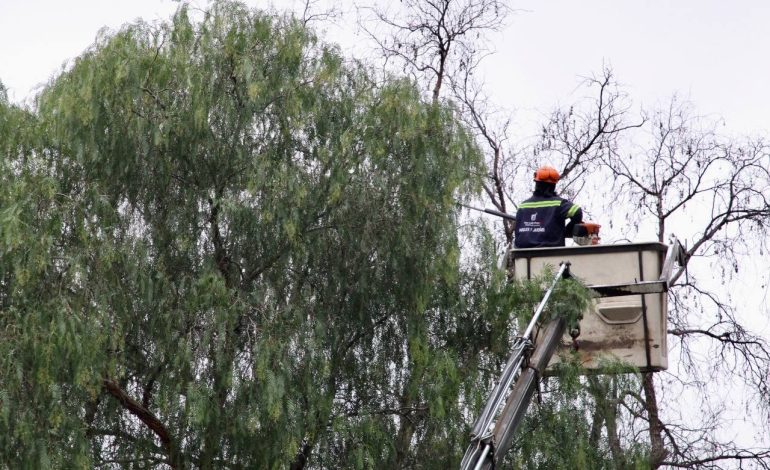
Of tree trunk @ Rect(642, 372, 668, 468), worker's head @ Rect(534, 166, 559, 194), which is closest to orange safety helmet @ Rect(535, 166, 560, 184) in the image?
worker's head @ Rect(534, 166, 559, 194)

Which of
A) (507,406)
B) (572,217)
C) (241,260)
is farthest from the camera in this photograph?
(572,217)

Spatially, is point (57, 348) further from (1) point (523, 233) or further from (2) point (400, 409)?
(1) point (523, 233)

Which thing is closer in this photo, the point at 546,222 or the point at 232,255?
the point at 232,255

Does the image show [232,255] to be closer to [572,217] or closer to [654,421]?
[572,217]

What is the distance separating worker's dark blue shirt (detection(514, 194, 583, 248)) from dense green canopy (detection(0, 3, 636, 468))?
0.52m

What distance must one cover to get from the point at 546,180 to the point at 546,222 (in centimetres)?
44

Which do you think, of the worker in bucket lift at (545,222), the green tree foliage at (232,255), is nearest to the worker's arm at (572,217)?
the worker in bucket lift at (545,222)

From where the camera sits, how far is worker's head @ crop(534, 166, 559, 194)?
43.7 feet

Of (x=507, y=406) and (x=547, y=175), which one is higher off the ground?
(x=547, y=175)

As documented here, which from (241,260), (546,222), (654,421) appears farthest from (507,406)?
(654,421)

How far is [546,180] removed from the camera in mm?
13383

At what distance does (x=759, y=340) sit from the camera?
1622 cm

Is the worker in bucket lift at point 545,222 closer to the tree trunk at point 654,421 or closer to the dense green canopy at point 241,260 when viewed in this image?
the dense green canopy at point 241,260

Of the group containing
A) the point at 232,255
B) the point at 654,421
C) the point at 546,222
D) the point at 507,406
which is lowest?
the point at 507,406
